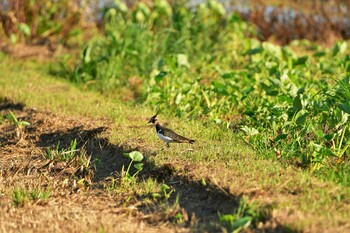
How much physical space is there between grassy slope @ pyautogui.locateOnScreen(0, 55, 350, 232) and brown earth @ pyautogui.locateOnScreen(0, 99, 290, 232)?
0.25ft

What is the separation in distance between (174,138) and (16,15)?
5145 mm

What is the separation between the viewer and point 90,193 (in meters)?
4.64

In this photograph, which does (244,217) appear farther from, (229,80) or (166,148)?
(229,80)

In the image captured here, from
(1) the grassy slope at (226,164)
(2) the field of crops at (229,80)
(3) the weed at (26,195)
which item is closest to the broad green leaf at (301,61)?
(2) the field of crops at (229,80)

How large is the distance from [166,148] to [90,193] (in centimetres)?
71

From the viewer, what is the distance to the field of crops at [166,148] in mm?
4090

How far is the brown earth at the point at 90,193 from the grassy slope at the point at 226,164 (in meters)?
0.08


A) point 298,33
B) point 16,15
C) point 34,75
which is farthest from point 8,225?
point 298,33

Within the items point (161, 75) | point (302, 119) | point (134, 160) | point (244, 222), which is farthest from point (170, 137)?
point (161, 75)

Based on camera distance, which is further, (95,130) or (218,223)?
(95,130)

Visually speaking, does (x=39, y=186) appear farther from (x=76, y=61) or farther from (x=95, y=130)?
(x=76, y=61)

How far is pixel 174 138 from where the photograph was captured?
4.97 meters

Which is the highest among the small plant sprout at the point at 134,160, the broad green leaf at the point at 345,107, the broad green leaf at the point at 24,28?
the broad green leaf at the point at 345,107

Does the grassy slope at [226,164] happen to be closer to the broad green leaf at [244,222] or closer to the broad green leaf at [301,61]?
the broad green leaf at [244,222]
